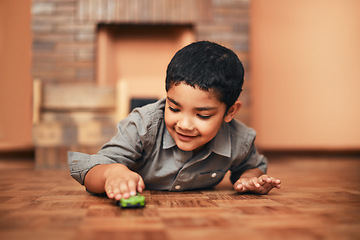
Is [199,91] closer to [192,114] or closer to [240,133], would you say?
[192,114]

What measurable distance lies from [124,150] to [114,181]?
0.49ft

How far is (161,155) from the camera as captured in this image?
0.88 meters

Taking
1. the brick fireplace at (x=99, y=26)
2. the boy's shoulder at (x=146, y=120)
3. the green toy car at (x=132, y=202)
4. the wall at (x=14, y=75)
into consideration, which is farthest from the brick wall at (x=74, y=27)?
the green toy car at (x=132, y=202)

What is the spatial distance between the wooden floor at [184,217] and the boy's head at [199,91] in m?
0.15

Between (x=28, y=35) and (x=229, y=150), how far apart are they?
100 inches

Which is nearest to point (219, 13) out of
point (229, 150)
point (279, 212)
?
point (229, 150)

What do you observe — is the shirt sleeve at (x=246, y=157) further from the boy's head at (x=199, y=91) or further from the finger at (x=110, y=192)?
the finger at (x=110, y=192)

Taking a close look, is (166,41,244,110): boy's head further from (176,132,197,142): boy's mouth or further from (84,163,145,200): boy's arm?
(84,163,145,200): boy's arm

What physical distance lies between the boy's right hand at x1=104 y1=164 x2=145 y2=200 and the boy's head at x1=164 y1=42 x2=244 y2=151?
14 cm

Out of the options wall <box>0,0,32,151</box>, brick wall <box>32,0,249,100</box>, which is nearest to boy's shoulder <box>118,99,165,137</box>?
brick wall <box>32,0,249,100</box>

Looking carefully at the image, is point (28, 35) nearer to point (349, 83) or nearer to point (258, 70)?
point (258, 70)

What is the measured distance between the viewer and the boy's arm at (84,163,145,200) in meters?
0.67

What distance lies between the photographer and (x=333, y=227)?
0.53m

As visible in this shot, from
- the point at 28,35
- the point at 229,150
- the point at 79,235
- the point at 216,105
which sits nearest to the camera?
the point at 79,235
